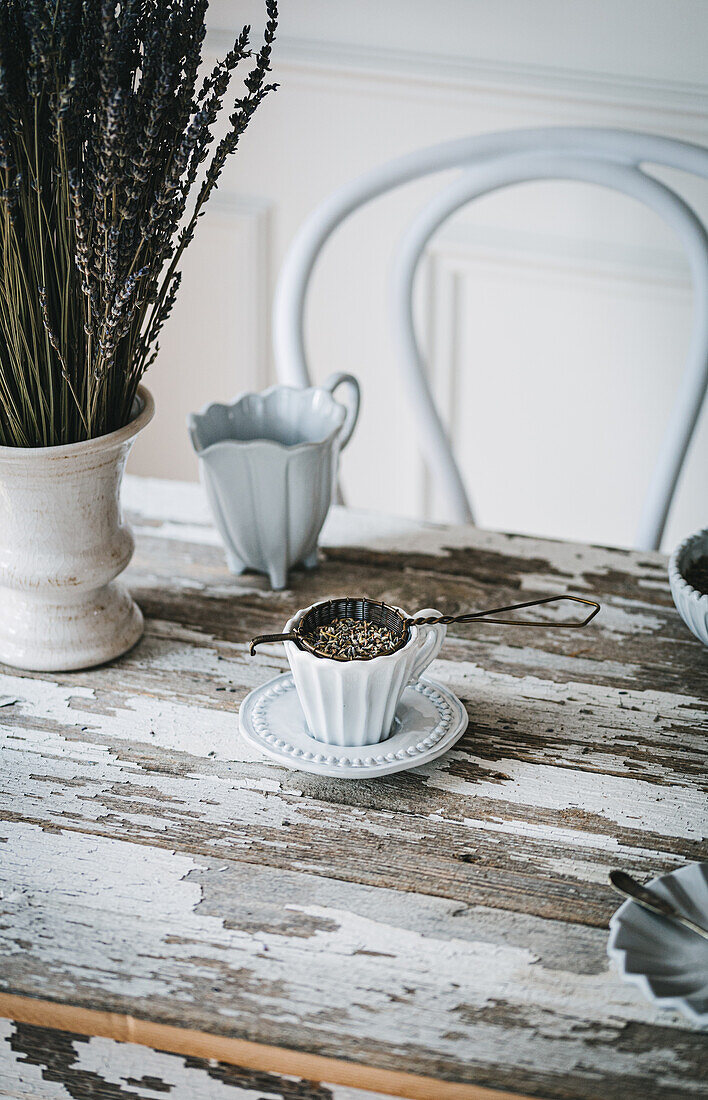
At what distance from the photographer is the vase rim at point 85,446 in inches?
28.8

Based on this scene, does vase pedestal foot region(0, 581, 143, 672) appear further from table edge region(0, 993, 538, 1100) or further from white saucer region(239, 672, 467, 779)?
table edge region(0, 993, 538, 1100)

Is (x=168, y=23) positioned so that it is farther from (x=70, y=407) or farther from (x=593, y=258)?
(x=593, y=258)

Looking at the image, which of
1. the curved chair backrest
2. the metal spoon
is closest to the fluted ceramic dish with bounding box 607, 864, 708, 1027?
the metal spoon

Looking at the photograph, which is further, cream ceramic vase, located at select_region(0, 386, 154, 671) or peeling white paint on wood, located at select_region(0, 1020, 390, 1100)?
cream ceramic vase, located at select_region(0, 386, 154, 671)

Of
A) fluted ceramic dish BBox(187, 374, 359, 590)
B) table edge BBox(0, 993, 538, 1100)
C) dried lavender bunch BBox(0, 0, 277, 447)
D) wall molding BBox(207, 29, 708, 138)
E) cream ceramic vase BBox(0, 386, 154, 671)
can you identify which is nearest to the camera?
table edge BBox(0, 993, 538, 1100)

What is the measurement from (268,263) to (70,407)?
1.25 metres

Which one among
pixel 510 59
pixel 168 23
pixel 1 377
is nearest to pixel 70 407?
pixel 1 377

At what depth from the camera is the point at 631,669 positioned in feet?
2.78

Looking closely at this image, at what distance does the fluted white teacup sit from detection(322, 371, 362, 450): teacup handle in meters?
0.29

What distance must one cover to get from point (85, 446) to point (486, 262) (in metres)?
1.18

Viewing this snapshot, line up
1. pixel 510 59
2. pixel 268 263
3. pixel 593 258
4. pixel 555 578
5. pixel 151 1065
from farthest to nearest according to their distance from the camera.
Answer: pixel 268 263 < pixel 593 258 < pixel 510 59 < pixel 555 578 < pixel 151 1065

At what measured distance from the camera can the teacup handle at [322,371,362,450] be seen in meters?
0.97

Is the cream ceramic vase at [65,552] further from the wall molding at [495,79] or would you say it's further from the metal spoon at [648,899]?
the wall molding at [495,79]

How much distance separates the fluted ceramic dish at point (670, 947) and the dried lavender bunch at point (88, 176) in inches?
19.1
